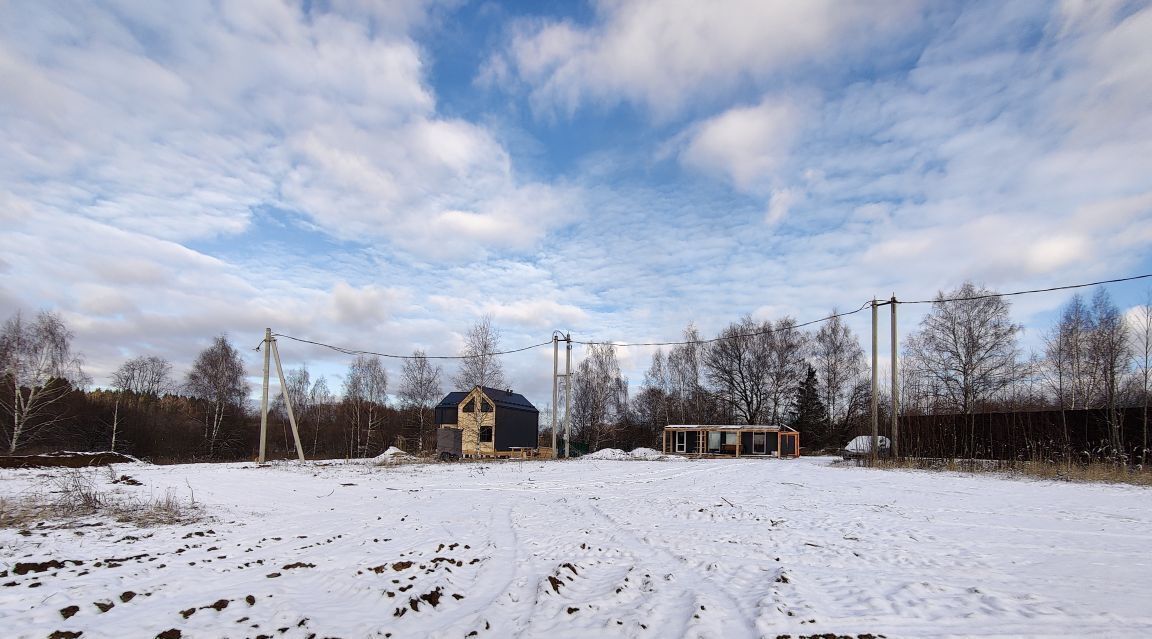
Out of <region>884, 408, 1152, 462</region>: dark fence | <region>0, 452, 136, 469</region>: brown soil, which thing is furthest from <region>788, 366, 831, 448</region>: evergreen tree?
<region>0, 452, 136, 469</region>: brown soil

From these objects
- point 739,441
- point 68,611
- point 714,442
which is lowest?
point 714,442

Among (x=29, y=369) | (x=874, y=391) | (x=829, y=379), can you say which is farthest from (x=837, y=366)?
(x=29, y=369)

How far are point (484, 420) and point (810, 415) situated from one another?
97.9 ft

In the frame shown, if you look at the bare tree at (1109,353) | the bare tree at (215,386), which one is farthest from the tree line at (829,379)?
the bare tree at (215,386)

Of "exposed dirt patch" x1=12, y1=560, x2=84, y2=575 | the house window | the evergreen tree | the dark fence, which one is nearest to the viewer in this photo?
"exposed dirt patch" x1=12, y1=560, x2=84, y2=575

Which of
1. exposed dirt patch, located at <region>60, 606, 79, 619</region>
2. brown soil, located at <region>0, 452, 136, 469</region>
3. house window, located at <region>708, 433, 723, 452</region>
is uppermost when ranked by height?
exposed dirt patch, located at <region>60, 606, 79, 619</region>

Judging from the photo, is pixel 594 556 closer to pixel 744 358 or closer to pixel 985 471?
pixel 985 471

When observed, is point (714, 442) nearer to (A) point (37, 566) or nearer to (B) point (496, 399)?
(B) point (496, 399)

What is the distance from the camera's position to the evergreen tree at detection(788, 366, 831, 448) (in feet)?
160

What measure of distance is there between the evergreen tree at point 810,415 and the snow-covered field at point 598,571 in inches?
1585

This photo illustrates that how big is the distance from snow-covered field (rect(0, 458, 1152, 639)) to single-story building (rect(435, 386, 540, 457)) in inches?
931

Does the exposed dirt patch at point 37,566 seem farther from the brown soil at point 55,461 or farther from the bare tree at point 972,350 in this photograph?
the bare tree at point 972,350

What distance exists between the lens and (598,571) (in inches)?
220

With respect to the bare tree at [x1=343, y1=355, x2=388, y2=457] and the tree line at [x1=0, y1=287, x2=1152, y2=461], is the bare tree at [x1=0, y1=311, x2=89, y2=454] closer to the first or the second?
the tree line at [x1=0, y1=287, x2=1152, y2=461]
